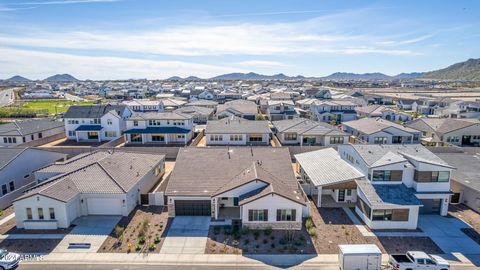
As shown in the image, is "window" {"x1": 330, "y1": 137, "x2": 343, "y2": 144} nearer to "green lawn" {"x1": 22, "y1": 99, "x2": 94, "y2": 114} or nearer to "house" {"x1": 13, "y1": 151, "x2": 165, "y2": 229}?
"house" {"x1": 13, "y1": 151, "x2": 165, "y2": 229}

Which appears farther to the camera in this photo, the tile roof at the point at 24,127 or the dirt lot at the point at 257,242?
the tile roof at the point at 24,127

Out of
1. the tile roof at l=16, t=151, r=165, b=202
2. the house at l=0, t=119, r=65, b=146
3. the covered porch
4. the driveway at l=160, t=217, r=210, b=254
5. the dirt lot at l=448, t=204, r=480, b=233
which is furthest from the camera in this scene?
the covered porch

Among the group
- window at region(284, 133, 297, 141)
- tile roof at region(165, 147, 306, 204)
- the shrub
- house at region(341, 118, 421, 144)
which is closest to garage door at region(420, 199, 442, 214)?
the shrub

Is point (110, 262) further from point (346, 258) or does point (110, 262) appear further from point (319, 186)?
point (319, 186)

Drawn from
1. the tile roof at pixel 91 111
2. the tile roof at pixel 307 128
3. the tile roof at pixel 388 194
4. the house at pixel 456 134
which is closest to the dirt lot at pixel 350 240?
the tile roof at pixel 388 194

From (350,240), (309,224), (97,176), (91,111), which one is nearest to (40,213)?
(97,176)

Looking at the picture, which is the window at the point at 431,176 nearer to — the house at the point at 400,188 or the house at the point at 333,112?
the house at the point at 400,188

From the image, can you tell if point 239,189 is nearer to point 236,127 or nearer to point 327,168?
point 327,168
